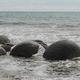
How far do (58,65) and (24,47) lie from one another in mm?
2048

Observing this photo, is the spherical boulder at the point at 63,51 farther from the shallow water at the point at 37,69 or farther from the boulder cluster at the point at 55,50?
the shallow water at the point at 37,69

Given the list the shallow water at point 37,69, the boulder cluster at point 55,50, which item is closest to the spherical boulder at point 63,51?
the boulder cluster at point 55,50

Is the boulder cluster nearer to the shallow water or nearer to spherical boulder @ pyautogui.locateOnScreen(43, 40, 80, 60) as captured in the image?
spherical boulder @ pyautogui.locateOnScreen(43, 40, 80, 60)

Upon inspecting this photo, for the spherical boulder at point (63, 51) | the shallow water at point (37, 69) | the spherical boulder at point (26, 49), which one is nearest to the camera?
the shallow water at point (37, 69)

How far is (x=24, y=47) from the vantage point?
9445mm

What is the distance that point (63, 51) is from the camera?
8.77m

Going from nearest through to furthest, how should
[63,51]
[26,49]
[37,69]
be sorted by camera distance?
[37,69], [63,51], [26,49]

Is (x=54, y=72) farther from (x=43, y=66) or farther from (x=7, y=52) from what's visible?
(x=7, y=52)

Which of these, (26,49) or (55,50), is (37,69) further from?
(26,49)

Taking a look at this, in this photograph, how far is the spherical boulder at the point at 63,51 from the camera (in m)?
8.73

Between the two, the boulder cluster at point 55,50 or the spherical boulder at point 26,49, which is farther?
the spherical boulder at point 26,49

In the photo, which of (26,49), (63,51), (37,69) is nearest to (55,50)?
(63,51)

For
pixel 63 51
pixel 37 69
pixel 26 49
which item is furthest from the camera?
pixel 26 49

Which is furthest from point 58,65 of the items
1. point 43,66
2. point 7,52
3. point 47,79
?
point 7,52
